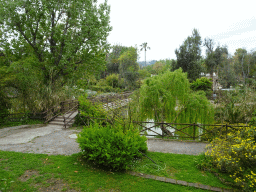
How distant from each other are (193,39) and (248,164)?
3207 centimetres

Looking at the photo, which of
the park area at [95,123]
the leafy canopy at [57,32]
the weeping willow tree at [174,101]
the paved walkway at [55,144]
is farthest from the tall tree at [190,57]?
the paved walkway at [55,144]

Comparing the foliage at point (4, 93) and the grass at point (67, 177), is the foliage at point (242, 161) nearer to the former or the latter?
the grass at point (67, 177)

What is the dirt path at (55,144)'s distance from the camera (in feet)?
23.8

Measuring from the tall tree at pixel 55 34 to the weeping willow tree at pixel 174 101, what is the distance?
23.6ft

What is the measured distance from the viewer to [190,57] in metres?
30.6

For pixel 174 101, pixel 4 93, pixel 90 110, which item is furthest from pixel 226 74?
pixel 4 93

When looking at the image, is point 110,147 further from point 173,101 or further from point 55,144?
point 173,101

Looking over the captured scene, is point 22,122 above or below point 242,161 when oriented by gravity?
below

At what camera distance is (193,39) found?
1275 inches

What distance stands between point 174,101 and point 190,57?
2229 centimetres

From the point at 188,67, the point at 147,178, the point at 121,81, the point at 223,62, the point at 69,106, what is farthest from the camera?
the point at 121,81

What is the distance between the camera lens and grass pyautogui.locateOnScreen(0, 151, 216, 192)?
4.34m

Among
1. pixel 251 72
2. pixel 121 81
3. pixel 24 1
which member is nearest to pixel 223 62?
pixel 251 72

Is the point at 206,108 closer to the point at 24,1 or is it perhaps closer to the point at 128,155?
the point at 128,155
